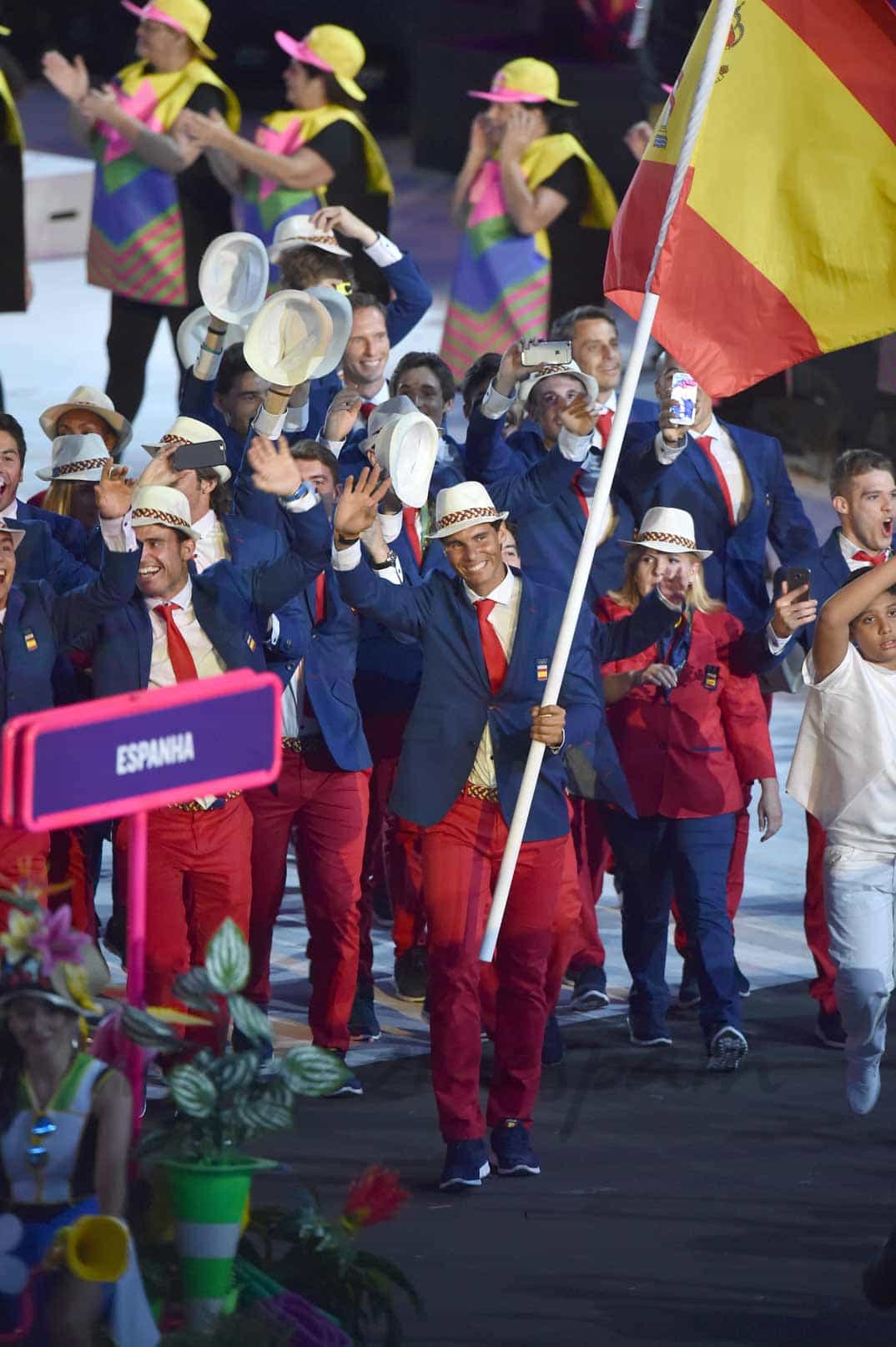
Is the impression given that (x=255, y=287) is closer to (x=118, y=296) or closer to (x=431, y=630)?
(x=431, y=630)

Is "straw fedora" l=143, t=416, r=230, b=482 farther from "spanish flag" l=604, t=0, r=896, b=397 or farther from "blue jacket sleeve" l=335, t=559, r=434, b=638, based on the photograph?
"spanish flag" l=604, t=0, r=896, b=397

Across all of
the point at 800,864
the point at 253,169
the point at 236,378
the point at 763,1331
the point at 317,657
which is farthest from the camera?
the point at 253,169

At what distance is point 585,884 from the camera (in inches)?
354

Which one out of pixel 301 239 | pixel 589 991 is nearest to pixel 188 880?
pixel 589 991

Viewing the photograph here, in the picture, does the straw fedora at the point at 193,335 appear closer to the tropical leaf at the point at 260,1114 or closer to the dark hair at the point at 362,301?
the dark hair at the point at 362,301

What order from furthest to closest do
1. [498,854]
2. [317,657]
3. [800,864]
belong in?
[800,864] < [317,657] < [498,854]

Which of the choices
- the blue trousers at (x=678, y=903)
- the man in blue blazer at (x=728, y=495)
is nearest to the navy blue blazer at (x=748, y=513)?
the man in blue blazer at (x=728, y=495)

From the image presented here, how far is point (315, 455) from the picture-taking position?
8133 millimetres

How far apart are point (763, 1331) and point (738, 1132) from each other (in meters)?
1.46

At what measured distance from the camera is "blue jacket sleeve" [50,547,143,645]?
726cm

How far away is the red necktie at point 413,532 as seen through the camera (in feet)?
28.2

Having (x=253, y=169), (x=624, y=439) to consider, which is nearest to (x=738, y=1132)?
(x=624, y=439)

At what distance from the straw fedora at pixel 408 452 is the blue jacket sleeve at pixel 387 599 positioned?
506 mm

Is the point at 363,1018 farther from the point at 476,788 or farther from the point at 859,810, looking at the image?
the point at 859,810
